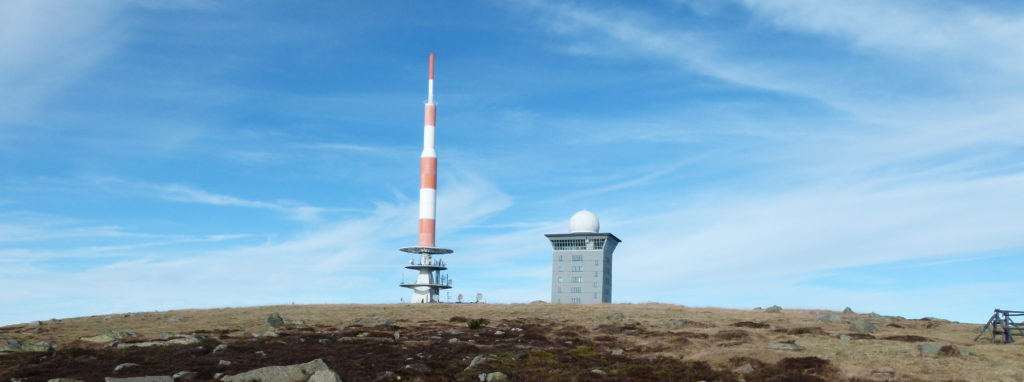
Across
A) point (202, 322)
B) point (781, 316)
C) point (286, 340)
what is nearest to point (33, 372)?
point (286, 340)

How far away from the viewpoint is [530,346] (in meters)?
48.2

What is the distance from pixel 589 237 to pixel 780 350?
87442mm

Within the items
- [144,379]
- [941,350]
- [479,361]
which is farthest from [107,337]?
[941,350]

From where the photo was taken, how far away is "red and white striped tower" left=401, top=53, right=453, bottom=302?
11219cm

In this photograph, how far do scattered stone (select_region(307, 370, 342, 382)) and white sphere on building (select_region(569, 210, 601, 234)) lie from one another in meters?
99.0

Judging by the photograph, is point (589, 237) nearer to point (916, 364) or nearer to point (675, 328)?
point (675, 328)

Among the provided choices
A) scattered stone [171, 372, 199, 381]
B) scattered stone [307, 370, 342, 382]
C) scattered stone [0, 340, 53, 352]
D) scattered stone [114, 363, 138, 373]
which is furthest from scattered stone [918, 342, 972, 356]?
scattered stone [0, 340, 53, 352]

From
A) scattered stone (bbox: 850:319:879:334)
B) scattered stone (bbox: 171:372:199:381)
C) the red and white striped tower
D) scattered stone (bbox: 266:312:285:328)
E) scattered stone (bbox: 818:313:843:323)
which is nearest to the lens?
scattered stone (bbox: 171:372:199:381)

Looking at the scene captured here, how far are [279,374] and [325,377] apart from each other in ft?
7.02

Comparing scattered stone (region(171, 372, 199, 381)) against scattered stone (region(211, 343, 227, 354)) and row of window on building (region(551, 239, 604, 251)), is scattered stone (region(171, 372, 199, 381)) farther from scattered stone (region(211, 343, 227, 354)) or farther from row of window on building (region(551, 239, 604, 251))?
row of window on building (region(551, 239, 604, 251))

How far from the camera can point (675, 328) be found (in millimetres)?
58906

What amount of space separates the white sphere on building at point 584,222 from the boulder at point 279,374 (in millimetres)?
98716

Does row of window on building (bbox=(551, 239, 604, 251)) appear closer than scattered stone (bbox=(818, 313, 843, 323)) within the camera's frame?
No

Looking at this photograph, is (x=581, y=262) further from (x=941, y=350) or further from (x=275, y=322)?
(x=941, y=350)
